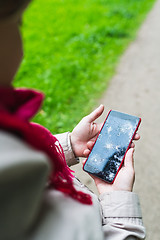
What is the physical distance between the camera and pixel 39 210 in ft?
2.24

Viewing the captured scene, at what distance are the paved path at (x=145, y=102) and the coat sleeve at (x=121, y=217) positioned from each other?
0.93 metres

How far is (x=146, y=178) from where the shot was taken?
2148mm

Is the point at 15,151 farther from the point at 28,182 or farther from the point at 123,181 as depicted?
the point at 123,181

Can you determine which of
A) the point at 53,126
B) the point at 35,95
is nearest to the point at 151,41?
the point at 53,126

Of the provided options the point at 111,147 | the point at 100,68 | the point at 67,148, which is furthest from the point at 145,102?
the point at 67,148

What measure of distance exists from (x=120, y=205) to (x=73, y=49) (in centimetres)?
298

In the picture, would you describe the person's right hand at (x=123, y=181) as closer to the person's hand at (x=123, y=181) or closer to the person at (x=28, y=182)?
the person's hand at (x=123, y=181)

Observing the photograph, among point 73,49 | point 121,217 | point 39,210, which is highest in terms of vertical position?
point 39,210

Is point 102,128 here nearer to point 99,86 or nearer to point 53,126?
point 53,126

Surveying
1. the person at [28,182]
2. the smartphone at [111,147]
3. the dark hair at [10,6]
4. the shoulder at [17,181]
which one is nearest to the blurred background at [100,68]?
the smartphone at [111,147]

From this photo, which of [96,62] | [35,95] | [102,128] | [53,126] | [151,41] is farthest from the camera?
[151,41]

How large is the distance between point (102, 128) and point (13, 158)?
1.03 m

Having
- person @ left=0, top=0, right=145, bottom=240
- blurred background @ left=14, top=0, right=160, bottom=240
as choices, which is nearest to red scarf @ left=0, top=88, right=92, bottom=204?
person @ left=0, top=0, right=145, bottom=240

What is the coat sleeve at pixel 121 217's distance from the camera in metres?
0.93
